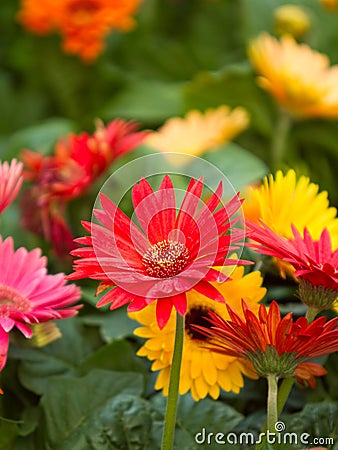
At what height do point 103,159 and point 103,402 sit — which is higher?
point 103,159

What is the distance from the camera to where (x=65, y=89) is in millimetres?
1473

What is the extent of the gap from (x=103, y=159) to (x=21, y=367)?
24 centimetres

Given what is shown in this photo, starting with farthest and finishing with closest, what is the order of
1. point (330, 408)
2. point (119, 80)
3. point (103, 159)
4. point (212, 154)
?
point (119, 80), point (212, 154), point (103, 159), point (330, 408)

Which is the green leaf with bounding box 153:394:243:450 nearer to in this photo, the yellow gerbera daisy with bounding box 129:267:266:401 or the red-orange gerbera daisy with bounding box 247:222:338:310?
the yellow gerbera daisy with bounding box 129:267:266:401

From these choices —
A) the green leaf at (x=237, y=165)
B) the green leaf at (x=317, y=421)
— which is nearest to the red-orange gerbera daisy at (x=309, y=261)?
the green leaf at (x=317, y=421)

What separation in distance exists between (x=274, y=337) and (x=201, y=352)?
11 cm

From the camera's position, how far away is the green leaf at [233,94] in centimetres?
120

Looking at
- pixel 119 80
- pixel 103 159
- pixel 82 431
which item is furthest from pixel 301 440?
pixel 119 80

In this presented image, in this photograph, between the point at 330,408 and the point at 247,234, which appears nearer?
the point at 247,234

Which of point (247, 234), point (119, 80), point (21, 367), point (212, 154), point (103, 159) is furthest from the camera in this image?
point (119, 80)

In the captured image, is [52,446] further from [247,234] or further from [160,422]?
[247,234]

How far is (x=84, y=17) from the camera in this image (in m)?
1.33

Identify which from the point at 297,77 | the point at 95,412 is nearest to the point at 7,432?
the point at 95,412

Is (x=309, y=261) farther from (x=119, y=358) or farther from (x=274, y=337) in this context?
(x=119, y=358)
